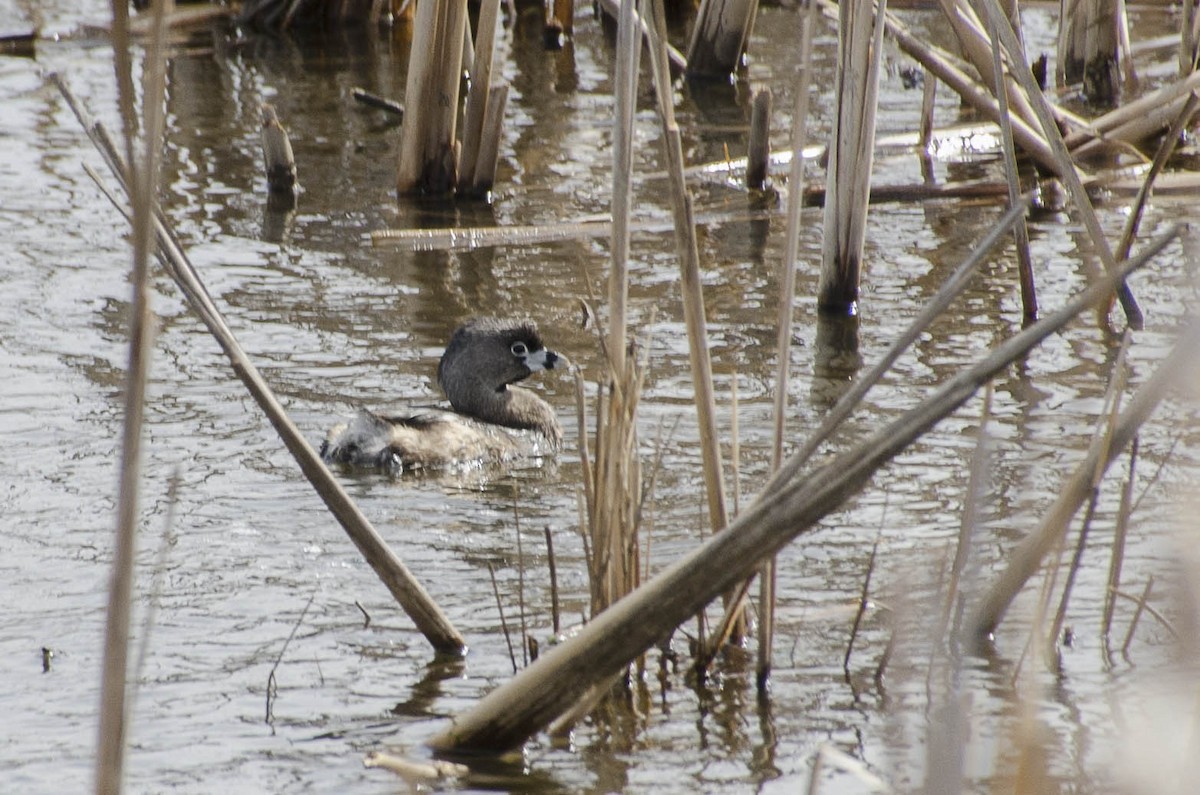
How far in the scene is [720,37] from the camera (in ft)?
43.5

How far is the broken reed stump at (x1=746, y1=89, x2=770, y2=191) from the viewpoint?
9531 millimetres

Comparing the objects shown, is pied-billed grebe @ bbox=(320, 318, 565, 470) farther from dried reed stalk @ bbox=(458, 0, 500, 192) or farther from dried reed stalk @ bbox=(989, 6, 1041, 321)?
dried reed stalk @ bbox=(458, 0, 500, 192)

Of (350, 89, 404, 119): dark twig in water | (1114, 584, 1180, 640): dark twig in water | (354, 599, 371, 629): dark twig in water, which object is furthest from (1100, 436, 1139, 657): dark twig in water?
(350, 89, 404, 119): dark twig in water

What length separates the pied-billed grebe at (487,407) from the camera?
6.62 m

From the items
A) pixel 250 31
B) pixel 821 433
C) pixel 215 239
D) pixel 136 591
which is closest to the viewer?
pixel 821 433

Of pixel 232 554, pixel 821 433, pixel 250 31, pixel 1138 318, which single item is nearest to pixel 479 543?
pixel 232 554

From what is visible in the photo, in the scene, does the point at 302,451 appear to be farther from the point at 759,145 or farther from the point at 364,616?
the point at 759,145

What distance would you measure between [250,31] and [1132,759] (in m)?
14.1

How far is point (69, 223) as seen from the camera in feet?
31.6

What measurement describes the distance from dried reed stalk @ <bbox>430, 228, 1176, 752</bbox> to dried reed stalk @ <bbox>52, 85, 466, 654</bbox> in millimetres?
552

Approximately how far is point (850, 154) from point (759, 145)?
9.36 ft

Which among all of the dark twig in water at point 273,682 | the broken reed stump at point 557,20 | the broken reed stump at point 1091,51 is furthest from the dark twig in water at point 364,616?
the broken reed stump at point 557,20

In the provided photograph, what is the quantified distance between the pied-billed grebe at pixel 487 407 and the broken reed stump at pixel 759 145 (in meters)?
2.65

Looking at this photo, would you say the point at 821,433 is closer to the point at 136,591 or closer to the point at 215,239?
the point at 136,591
